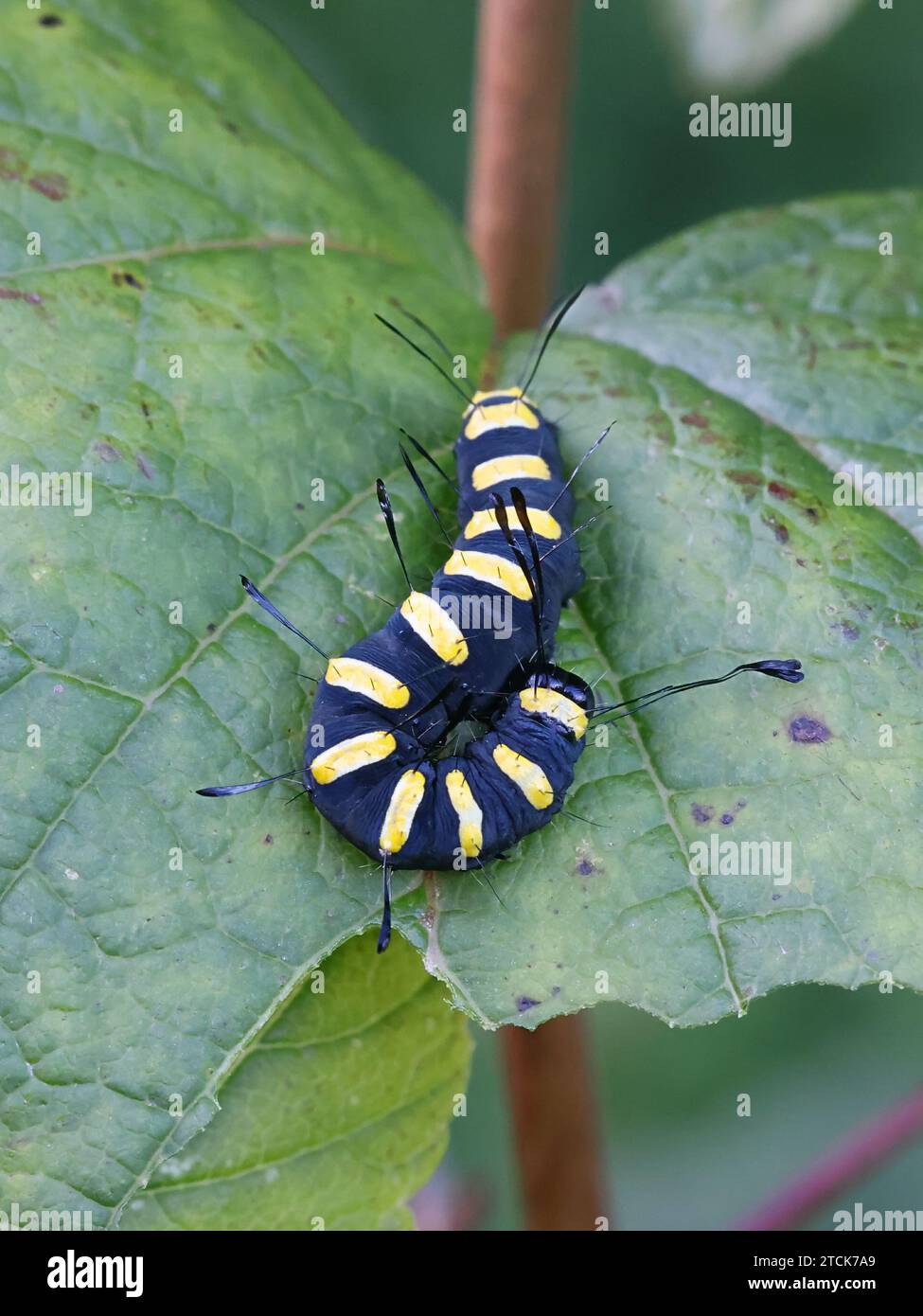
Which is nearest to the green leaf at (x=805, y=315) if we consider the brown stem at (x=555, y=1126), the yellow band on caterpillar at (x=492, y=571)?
the yellow band on caterpillar at (x=492, y=571)

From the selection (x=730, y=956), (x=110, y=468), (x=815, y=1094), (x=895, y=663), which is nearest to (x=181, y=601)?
(x=110, y=468)

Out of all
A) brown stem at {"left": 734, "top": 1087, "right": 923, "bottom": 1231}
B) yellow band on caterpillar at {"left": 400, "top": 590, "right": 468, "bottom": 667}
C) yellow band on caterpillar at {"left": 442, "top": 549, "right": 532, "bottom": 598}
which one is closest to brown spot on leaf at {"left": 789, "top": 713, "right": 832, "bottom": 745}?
yellow band on caterpillar at {"left": 442, "top": 549, "right": 532, "bottom": 598}

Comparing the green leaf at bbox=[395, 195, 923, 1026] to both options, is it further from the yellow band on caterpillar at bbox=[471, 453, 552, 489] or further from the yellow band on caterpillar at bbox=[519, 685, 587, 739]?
the yellow band on caterpillar at bbox=[471, 453, 552, 489]

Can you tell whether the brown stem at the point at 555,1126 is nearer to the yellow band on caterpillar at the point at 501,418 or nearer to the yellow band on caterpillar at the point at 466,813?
the yellow band on caterpillar at the point at 466,813

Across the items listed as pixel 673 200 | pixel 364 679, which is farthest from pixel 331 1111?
pixel 673 200

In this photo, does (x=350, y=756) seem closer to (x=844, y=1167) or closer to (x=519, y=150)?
(x=519, y=150)

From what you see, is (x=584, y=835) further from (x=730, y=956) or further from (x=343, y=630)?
(x=343, y=630)

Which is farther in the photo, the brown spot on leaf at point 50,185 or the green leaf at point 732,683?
the brown spot on leaf at point 50,185
